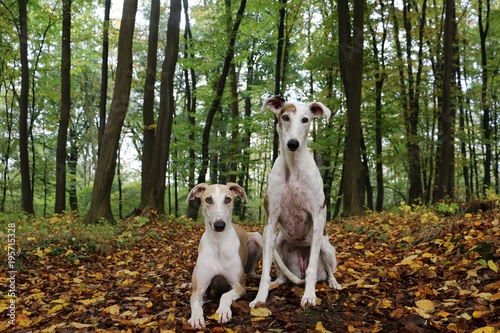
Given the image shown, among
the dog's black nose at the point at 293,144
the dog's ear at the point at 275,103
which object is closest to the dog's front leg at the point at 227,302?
the dog's black nose at the point at 293,144

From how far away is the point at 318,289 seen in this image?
4336 millimetres

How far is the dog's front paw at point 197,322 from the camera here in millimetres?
3523

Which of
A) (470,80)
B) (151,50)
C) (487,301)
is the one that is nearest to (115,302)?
(487,301)

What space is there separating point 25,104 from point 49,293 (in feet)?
38.6

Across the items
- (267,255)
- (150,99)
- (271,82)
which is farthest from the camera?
(271,82)

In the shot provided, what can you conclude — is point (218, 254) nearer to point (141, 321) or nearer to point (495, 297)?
point (141, 321)

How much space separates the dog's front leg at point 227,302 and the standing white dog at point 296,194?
20 centimetres

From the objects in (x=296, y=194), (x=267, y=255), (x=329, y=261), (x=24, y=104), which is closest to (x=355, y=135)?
(x=329, y=261)

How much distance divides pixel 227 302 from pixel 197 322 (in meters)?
0.38

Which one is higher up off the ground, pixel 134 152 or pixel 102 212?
pixel 134 152

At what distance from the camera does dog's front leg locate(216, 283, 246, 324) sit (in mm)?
3637

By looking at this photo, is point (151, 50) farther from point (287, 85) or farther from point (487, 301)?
point (487, 301)

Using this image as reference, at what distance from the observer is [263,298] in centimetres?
397

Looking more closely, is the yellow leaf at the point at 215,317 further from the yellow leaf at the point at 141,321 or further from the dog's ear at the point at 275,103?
the dog's ear at the point at 275,103
